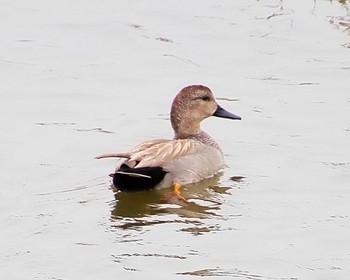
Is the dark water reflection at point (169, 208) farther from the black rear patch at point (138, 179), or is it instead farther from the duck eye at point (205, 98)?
the duck eye at point (205, 98)

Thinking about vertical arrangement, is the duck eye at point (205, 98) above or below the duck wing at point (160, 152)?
above

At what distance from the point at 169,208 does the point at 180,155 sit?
3.07ft

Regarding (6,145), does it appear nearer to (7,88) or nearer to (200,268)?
(7,88)

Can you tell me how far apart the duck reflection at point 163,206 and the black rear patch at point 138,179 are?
2.9 inches

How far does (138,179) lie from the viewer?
405 inches

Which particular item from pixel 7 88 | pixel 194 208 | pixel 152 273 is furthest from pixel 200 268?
pixel 7 88

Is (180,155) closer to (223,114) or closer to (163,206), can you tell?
(163,206)

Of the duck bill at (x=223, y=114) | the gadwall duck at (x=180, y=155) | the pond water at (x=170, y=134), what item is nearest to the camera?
the pond water at (x=170, y=134)

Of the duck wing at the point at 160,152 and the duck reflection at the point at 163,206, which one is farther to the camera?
the duck wing at the point at 160,152

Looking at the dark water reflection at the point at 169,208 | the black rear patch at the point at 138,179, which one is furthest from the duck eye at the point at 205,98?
the black rear patch at the point at 138,179

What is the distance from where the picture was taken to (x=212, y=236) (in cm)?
920

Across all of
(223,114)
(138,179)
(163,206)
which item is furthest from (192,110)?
(163,206)

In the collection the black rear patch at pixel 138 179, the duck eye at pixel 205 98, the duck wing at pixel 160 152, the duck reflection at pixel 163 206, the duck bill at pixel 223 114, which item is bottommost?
the duck reflection at pixel 163 206

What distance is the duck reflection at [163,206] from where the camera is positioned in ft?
31.9
